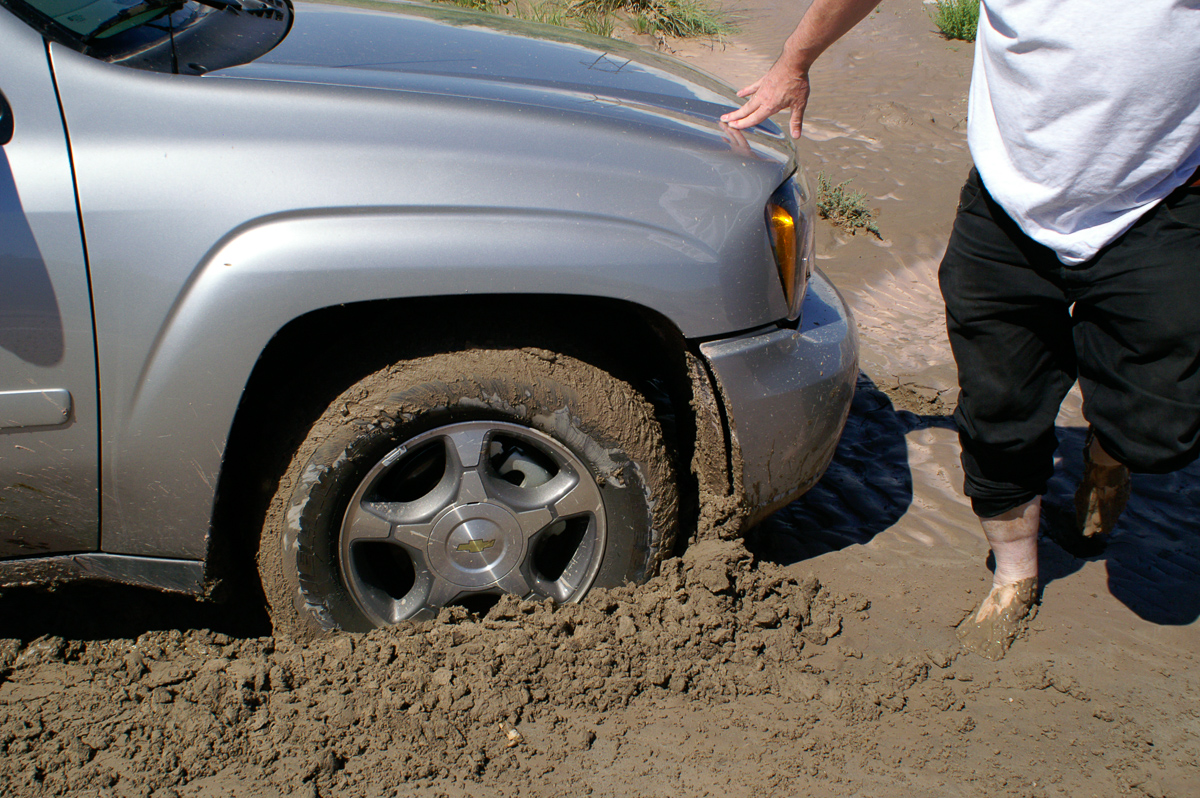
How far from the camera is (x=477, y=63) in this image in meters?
2.06

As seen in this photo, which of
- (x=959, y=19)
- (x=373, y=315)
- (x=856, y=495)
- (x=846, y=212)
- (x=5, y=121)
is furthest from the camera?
(x=959, y=19)

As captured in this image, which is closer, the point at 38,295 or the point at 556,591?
the point at 38,295

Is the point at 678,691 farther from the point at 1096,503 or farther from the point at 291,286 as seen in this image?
the point at 1096,503

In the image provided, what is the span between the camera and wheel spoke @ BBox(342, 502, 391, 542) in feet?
6.23

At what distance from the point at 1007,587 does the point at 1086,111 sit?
1315 mm

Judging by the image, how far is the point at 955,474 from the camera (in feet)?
10.1

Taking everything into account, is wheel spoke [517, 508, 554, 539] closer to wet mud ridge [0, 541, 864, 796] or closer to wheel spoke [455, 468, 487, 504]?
wheel spoke [455, 468, 487, 504]

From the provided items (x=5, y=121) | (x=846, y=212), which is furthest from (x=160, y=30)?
(x=846, y=212)

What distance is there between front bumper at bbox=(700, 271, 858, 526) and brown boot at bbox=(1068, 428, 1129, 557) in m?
0.99

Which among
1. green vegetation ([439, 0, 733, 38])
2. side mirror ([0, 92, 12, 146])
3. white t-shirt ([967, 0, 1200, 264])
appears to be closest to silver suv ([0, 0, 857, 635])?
side mirror ([0, 92, 12, 146])

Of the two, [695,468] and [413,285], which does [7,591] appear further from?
[695,468]

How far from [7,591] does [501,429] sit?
153 centimetres

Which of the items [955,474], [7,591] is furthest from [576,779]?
[955,474]

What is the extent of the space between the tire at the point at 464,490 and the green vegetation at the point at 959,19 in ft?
26.7
